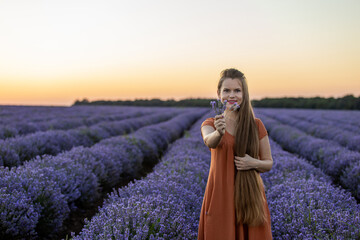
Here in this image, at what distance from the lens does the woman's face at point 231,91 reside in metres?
1.70

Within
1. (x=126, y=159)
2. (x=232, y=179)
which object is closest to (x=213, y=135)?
(x=232, y=179)

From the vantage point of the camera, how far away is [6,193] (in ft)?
9.26

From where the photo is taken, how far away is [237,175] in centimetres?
166

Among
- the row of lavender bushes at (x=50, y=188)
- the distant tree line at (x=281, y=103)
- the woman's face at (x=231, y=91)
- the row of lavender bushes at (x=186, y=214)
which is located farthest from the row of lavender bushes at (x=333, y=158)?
the distant tree line at (x=281, y=103)

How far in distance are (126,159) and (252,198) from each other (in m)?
4.12

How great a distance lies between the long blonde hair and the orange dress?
0.14ft

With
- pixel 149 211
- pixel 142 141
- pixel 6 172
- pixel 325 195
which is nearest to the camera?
pixel 149 211

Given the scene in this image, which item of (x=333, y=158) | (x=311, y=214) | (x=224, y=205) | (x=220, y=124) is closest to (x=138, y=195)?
(x=224, y=205)

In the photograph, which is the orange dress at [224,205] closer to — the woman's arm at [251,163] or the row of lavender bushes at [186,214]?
the woman's arm at [251,163]

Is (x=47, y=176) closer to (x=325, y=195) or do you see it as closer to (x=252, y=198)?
(x=252, y=198)

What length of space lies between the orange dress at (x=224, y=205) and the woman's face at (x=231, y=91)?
223 millimetres

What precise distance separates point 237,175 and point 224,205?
20 cm

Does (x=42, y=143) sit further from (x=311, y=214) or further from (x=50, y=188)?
(x=311, y=214)

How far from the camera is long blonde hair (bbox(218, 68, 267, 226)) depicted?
161cm
